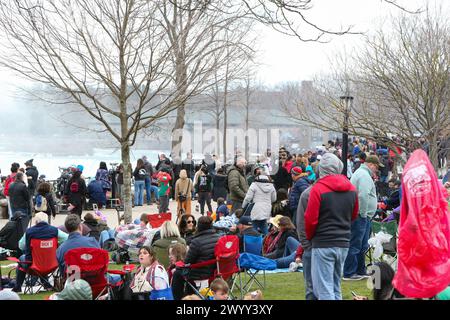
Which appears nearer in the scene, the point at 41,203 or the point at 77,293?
the point at 77,293

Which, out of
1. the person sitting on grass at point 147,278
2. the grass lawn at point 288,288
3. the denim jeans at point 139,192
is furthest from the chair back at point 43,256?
the denim jeans at point 139,192

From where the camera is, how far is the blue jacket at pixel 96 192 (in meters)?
22.2

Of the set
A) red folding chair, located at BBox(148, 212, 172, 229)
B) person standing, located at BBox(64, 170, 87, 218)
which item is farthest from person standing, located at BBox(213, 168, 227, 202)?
red folding chair, located at BBox(148, 212, 172, 229)

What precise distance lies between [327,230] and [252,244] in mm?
4256

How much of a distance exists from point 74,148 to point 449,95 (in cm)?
3426

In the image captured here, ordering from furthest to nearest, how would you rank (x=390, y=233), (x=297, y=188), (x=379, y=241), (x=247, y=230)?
1. (x=297, y=188)
2. (x=247, y=230)
3. (x=390, y=233)
4. (x=379, y=241)

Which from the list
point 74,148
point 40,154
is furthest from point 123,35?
point 74,148

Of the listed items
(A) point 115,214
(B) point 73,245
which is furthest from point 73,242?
(A) point 115,214

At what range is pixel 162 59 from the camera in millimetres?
15461

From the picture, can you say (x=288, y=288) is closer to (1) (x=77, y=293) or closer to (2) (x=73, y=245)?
(2) (x=73, y=245)

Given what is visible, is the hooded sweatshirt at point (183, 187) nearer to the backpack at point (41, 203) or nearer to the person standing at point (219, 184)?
the person standing at point (219, 184)

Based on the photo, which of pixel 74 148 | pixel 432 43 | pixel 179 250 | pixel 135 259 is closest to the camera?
pixel 179 250

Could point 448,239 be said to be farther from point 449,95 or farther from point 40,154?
point 40,154

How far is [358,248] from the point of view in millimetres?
10250
